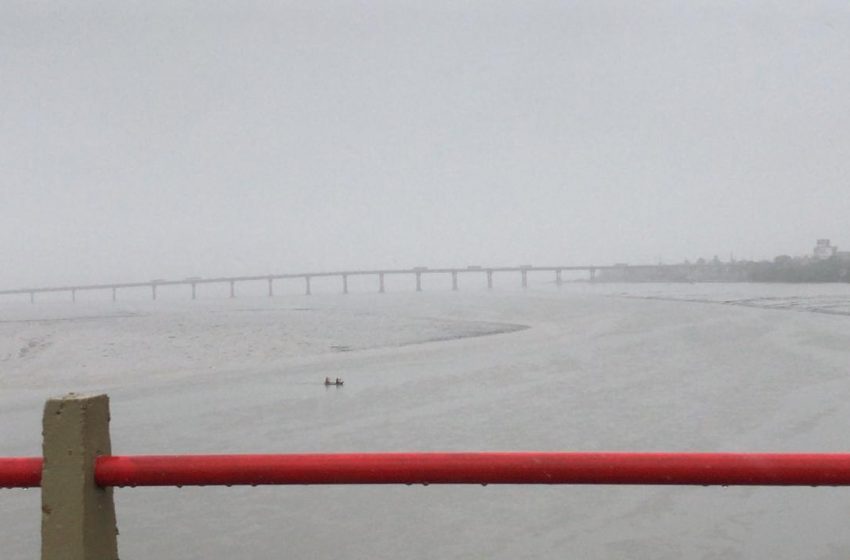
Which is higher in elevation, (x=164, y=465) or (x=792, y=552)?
(x=164, y=465)

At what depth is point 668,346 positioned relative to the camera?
3216cm

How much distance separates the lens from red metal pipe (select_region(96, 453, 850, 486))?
6.41ft

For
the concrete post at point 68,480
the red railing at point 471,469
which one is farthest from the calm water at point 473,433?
the red railing at point 471,469

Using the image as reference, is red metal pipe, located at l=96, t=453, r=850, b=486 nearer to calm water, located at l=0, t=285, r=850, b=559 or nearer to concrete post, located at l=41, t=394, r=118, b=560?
concrete post, located at l=41, t=394, r=118, b=560

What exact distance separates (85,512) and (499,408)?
564 inches

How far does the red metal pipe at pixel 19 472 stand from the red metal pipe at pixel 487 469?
194 millimetres

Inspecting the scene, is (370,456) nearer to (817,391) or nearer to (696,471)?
(696,471)

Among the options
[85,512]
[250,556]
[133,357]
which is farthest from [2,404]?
[85,512]

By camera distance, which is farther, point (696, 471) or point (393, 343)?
point (393, 343)

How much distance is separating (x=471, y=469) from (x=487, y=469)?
0.17 ft

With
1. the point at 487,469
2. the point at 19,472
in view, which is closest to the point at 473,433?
the point at 487,469

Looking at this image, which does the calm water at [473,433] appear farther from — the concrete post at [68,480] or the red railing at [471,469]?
the red railing at [471,469]

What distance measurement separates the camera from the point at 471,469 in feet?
6.66

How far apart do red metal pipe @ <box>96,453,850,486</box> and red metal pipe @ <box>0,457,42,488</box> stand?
0.19m
